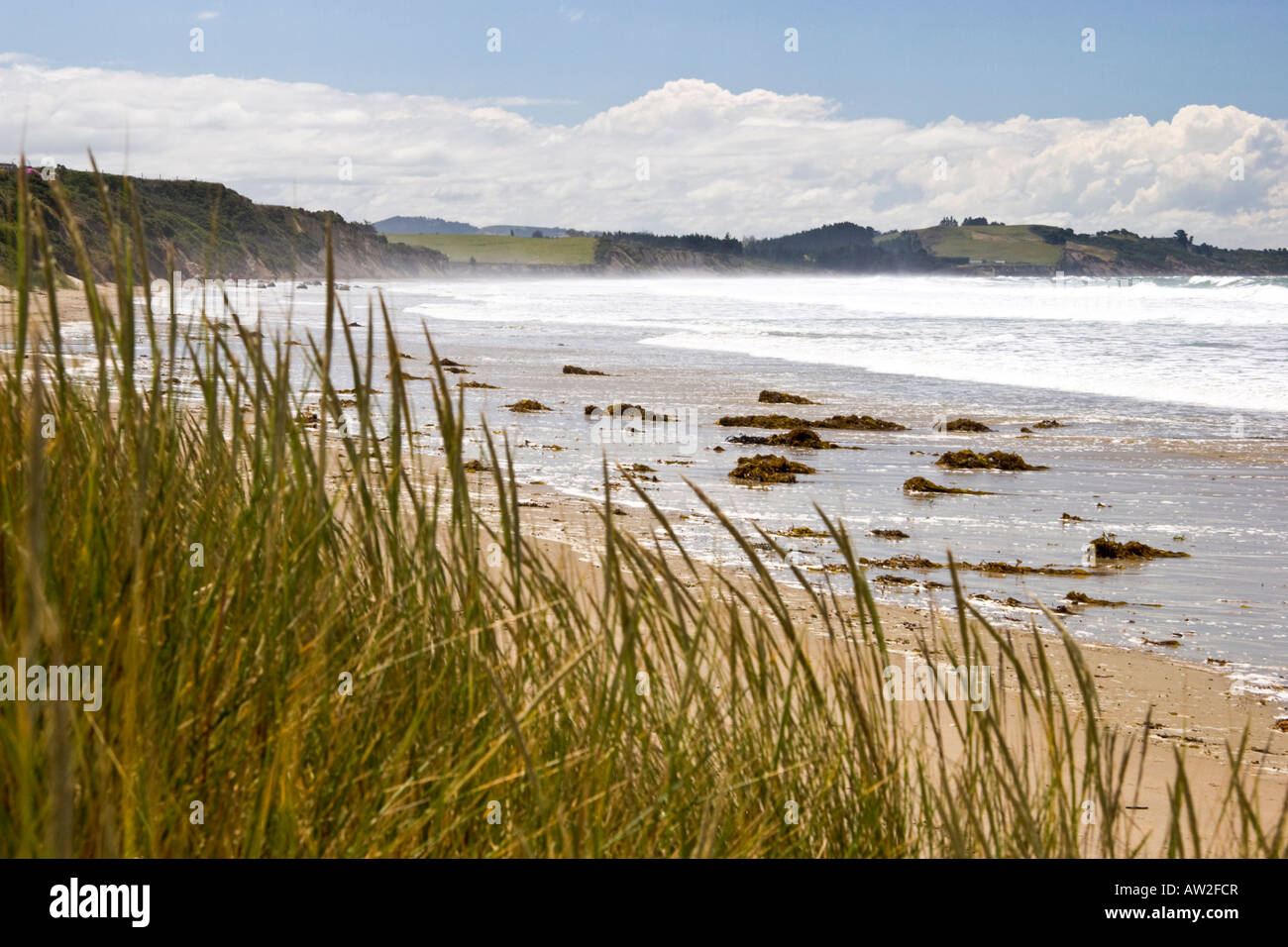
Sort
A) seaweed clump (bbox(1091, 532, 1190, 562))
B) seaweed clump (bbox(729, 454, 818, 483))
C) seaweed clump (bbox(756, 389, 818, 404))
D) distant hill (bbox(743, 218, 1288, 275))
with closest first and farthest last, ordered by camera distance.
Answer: seaweed clump (bbox(1091, 532, 1190, 562))
seaweed clump (bbox(729, 454, 818, 483))
seaweed clump (bbox(756, 389, 818, 404))
distant hill (bbox(743, 218, 1288, 275))

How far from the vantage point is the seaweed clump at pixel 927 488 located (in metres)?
10.4

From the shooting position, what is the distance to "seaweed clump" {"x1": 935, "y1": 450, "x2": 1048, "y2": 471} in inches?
456

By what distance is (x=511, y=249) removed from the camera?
552 feet

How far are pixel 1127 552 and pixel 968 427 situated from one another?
21.0 feet

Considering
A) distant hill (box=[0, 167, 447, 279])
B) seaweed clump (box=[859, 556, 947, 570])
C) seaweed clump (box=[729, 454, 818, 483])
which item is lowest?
seaweed clump (box=[859, 556, 947, 570])

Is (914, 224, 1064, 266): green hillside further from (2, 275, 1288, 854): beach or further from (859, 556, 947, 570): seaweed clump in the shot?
(859, 556, 947, 570): seaweed clump

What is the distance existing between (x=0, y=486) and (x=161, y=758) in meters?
0.57

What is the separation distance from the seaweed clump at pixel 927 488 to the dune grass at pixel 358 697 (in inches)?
323

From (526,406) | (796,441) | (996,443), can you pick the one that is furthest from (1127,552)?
(526,406)

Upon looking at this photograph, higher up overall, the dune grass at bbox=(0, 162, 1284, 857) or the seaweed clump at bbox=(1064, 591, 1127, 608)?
the dune grass at bbox=(0, 162, 1284, 857)

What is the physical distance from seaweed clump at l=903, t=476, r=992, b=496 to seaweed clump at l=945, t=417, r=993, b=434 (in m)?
4.03

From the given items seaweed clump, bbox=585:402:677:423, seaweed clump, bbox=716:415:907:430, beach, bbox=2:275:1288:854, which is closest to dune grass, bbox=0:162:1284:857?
beach, bbox=2:275:1288:854

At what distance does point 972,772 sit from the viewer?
221 cm

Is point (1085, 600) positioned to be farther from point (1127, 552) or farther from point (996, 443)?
point (996, 443)
